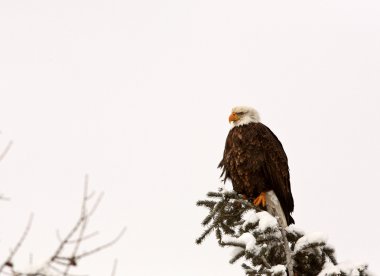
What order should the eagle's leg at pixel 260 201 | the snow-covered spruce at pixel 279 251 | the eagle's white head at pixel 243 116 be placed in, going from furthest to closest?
the eagle's white head at pixel 243 116
the eagle's leg at pixel 260 201
the snow-covered spruce at pixel 279 251

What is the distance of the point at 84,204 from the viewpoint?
239 cm

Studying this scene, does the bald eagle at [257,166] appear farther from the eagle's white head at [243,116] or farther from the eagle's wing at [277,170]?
the eagle's white head at [243,116]

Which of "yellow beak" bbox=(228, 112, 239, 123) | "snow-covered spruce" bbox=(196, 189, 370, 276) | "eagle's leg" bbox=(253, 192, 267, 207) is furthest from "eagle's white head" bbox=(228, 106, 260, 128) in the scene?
"snow-covered spruce" bbox=(196, 189, 370, 276)

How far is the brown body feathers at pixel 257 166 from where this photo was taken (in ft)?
22.0

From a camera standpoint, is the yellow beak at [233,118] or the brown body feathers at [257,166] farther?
the yellow beak at [233,118]

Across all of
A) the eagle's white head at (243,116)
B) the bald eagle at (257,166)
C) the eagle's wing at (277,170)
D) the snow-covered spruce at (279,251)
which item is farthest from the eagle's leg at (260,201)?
the snow-covered spruce at (279,251)

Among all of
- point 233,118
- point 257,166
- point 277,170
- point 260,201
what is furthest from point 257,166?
point 233,118

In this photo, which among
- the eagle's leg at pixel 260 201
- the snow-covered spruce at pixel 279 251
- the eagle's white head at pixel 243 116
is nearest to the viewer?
the snow-covered spruce at pixel 279 251

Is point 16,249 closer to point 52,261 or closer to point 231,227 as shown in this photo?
point 52,261

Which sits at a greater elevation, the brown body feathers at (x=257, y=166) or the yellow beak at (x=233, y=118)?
the yellow beak at (x=233, y=118)


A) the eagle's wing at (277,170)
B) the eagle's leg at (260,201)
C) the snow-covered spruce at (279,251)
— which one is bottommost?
the snow-covered spruce at (279,251)

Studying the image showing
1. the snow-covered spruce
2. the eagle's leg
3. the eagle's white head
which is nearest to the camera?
the snow-covered spruce

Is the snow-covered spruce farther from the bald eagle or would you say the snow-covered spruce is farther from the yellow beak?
the yellow beak

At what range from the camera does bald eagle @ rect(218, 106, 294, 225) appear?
6.69 m
